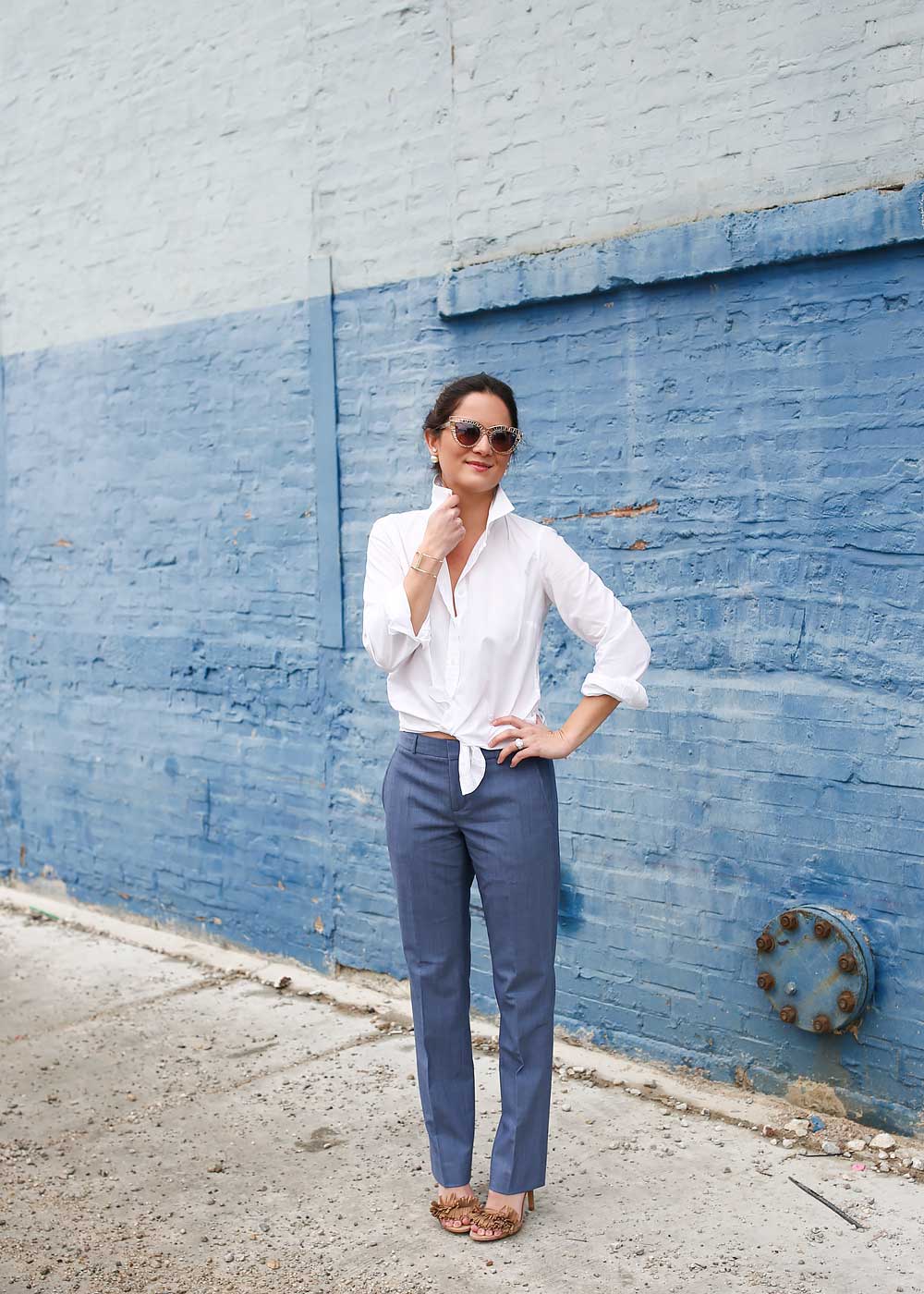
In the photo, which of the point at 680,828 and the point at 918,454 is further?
the point at 680,828

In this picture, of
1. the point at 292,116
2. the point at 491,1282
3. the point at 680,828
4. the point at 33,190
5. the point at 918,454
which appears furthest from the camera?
the point at 33,190

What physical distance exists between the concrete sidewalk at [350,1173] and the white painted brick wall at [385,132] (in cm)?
288

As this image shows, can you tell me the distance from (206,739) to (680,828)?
2.65m

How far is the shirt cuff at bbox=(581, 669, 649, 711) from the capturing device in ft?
11.7

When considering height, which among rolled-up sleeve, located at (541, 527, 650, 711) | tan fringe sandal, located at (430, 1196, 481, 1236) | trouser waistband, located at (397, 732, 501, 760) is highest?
rolled-up sleeve, located at (541, 527, 650, 711)

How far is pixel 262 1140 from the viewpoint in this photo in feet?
14.3

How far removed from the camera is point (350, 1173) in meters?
4.09

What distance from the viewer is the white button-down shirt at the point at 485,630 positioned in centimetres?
352

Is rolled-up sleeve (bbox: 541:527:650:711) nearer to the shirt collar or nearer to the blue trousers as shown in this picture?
the shirt collar

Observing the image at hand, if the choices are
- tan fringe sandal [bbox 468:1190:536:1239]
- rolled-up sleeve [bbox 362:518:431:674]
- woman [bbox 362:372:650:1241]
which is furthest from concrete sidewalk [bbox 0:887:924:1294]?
rolled-up sleeve [bbox 362:518:431:674]

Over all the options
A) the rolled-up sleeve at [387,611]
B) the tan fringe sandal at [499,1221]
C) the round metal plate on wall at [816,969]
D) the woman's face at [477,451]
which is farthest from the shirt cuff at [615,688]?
the tan fringe sandal at [499,1221]

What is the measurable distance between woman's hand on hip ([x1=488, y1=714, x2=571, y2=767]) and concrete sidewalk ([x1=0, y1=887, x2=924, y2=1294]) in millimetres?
1288

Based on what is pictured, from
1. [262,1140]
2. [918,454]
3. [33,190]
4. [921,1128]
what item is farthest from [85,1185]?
[33,190]

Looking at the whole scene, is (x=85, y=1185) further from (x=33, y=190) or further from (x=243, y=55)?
(x=33, y=190)
